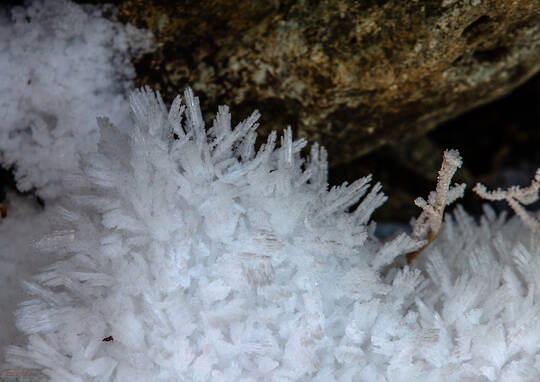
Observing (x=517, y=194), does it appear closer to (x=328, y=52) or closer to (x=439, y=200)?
(x=439, y=200)

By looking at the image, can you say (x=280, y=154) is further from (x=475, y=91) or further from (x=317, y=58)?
(x=475, y=91)

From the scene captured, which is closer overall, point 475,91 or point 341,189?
point 341,189

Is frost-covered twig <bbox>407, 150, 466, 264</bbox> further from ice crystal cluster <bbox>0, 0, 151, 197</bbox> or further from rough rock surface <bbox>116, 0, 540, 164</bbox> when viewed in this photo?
ice crystal cluster <bbox>0, 0, 151, 197</bbox>

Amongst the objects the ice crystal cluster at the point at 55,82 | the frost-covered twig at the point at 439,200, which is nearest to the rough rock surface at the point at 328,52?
the ice crystal cluster at the point at 55,82

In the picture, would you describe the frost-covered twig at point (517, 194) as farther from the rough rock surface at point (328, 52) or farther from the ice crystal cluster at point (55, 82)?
the ice crystal cluster at point (55, 82)

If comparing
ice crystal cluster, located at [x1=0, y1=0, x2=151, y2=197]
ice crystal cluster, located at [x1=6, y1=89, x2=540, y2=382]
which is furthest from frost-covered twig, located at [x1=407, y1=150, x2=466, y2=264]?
ice crystal cluster, located at [x1=0, y1=0, x2=151, y2=197]

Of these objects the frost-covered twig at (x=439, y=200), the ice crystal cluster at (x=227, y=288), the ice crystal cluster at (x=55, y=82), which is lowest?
the ice crystal cluster at (x=227, y=288)

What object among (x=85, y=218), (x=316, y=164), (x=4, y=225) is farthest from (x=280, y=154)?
(x=4, y=225)
